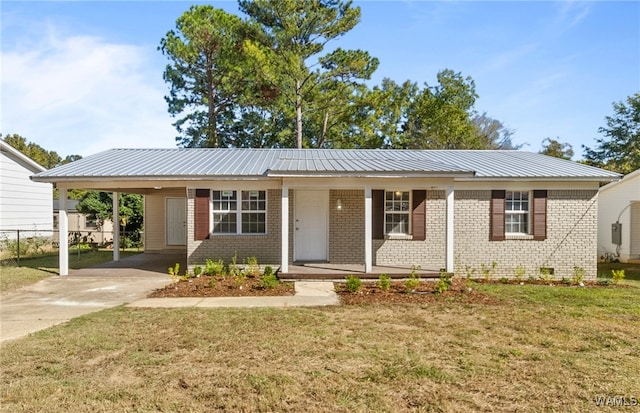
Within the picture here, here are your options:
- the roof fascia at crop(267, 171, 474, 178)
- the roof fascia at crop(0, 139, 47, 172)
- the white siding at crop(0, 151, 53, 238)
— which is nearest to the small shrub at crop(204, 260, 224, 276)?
the roof fascia at crop(267, 171, 474, 178)

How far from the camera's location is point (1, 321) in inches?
263

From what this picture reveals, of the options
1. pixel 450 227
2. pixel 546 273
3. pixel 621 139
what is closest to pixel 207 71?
pixel 450 227

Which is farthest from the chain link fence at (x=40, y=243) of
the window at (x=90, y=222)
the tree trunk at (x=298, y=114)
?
→ the tree trunk at (x=298, y=114)

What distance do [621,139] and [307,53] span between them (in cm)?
2795

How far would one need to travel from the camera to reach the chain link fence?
14928mm

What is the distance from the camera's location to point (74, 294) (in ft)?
29.4

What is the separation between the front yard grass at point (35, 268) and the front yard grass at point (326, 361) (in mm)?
4996

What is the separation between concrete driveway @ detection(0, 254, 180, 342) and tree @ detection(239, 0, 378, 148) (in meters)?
12.9

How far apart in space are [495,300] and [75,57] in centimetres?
1282

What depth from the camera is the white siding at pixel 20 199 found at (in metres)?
16.7

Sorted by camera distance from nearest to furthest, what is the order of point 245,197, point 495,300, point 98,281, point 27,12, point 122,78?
point 495,300
point 27,12
point 98,281
point 245,197
point 122,78

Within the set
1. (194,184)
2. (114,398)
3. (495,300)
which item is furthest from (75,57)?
(495,300)

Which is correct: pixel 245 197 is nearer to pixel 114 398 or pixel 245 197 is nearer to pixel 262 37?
pixel 114 398

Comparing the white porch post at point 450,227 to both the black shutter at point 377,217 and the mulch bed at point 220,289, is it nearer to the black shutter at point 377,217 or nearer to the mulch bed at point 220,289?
the black shutter at point 377,217
